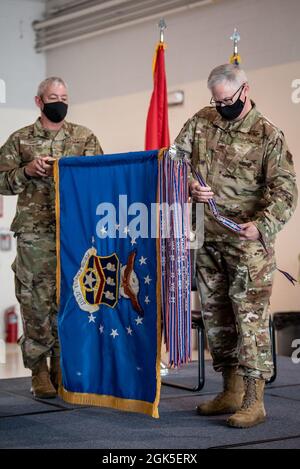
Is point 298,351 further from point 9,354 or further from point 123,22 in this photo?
point 123,22

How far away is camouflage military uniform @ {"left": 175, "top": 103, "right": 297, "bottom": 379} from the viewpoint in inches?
141

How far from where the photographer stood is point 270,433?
346cm

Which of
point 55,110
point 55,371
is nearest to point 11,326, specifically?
point 55,371

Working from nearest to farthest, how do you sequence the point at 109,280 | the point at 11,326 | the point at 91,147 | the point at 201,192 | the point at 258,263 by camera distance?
the point at 201,192
the point at 258,263
the point at 109,280
the point at 91,147
the point at 11,326

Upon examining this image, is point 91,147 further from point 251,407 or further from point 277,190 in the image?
point 251,407

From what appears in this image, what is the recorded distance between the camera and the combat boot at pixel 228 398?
384 cm

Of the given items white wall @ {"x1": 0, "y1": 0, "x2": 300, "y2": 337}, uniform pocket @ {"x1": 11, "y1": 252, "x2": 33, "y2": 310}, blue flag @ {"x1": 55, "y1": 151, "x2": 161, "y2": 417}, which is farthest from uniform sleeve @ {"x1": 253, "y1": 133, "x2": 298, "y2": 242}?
white wall @ {"x1": 0, "y1": 0, "x2": 300, "y2": 337}

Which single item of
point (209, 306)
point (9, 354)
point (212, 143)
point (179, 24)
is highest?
point (179, 24)

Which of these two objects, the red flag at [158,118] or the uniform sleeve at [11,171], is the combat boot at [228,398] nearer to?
the uniform sleeve at [11,171]

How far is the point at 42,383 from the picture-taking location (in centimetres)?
439

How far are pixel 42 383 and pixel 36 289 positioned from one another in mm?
492

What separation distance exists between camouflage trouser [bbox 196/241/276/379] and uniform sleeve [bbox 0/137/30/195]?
107cm
